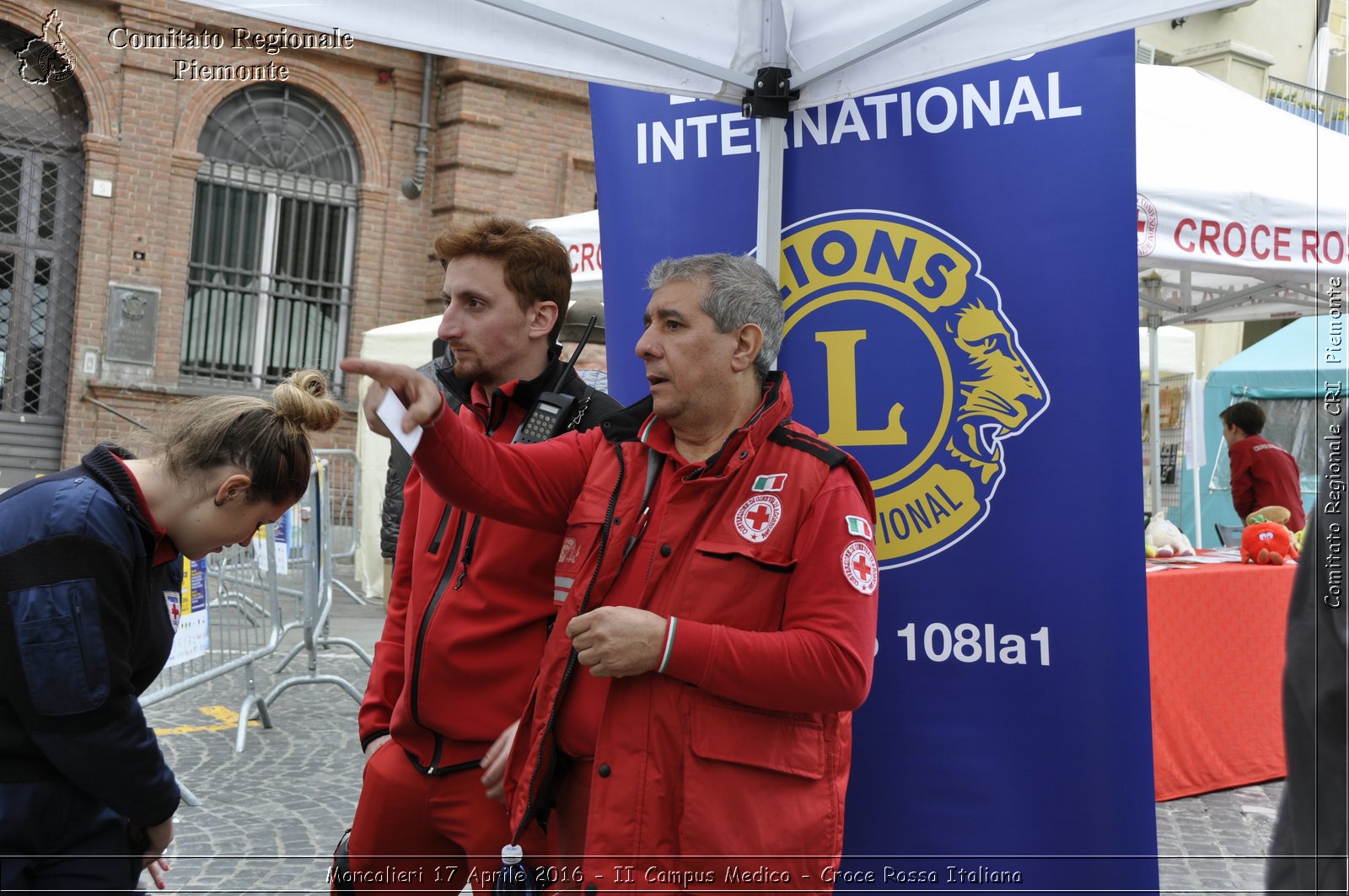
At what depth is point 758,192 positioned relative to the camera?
2676 mm

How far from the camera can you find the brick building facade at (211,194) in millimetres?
12383

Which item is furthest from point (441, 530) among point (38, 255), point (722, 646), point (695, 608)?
point (38, 255)

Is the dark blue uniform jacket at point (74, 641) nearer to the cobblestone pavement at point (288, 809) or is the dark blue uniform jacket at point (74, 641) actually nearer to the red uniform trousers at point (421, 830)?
the red uniform trousers at point (421, 830)

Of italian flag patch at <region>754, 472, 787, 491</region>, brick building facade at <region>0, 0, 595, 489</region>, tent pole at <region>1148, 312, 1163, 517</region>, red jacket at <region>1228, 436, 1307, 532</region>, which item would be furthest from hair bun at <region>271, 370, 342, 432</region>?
brick building facade at <region>0, 0, 595, 489</region>

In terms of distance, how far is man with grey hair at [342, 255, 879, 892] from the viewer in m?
1.83

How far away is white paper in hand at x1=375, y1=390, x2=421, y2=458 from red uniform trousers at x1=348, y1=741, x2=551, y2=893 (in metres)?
0.71

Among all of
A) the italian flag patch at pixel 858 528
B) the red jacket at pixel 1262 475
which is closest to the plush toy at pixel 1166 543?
the red jacket at pixel 1262 475

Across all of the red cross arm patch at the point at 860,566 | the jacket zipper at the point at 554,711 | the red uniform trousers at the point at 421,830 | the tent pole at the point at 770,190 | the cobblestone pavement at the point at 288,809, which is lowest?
the cobblestone pavement at the point at 288,809

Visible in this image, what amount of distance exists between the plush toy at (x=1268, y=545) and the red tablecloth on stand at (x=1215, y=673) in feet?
0.26

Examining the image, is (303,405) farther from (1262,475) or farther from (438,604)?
(1262,475)

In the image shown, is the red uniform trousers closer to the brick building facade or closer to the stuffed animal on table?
the stuffed animal on table

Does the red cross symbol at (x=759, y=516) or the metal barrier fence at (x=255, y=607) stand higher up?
the red cross symbol at (x=759, y=516)

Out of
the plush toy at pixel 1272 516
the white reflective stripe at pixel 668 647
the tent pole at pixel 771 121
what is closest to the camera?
the white reflective stripe at pixel 668 647

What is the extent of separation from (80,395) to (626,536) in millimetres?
12044
